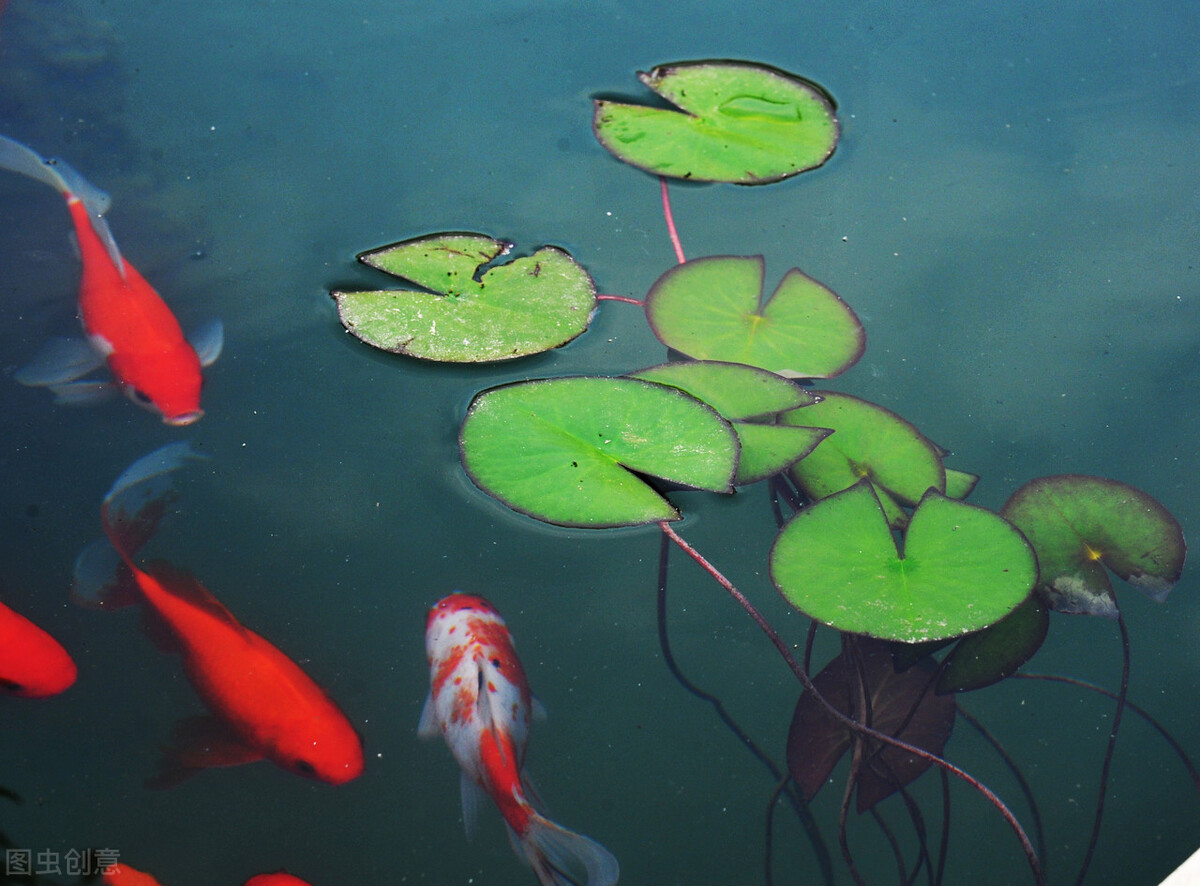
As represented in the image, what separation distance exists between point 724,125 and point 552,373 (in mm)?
844

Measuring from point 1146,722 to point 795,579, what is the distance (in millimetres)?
620

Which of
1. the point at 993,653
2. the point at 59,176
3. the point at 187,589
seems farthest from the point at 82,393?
the point at 993,653

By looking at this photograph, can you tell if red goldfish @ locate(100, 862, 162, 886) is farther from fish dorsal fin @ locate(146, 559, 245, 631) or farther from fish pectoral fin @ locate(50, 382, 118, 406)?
fish pectoral fin @ locate(50, 382, 118, 406)

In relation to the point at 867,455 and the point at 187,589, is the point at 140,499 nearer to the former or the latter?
the point at 187,589

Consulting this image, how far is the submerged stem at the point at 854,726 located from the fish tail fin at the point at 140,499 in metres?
0.87

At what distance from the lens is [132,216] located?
70.6 inches

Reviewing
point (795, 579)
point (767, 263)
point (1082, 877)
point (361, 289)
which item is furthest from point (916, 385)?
point (361, 289)

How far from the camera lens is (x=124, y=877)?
110cm

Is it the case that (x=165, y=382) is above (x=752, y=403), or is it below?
below

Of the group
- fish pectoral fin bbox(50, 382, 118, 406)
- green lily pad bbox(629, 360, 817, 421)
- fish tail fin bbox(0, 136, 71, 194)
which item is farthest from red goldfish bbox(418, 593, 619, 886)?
fish tail fin bbox(0, 136, 71, 194)

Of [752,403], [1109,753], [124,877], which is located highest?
[752,403]

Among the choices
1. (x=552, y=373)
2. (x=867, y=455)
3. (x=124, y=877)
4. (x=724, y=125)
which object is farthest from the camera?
(x=724, y=125)

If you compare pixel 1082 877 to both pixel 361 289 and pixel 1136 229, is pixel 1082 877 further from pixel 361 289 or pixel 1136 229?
pixel 361 289

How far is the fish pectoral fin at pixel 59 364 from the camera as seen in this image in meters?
1.53
